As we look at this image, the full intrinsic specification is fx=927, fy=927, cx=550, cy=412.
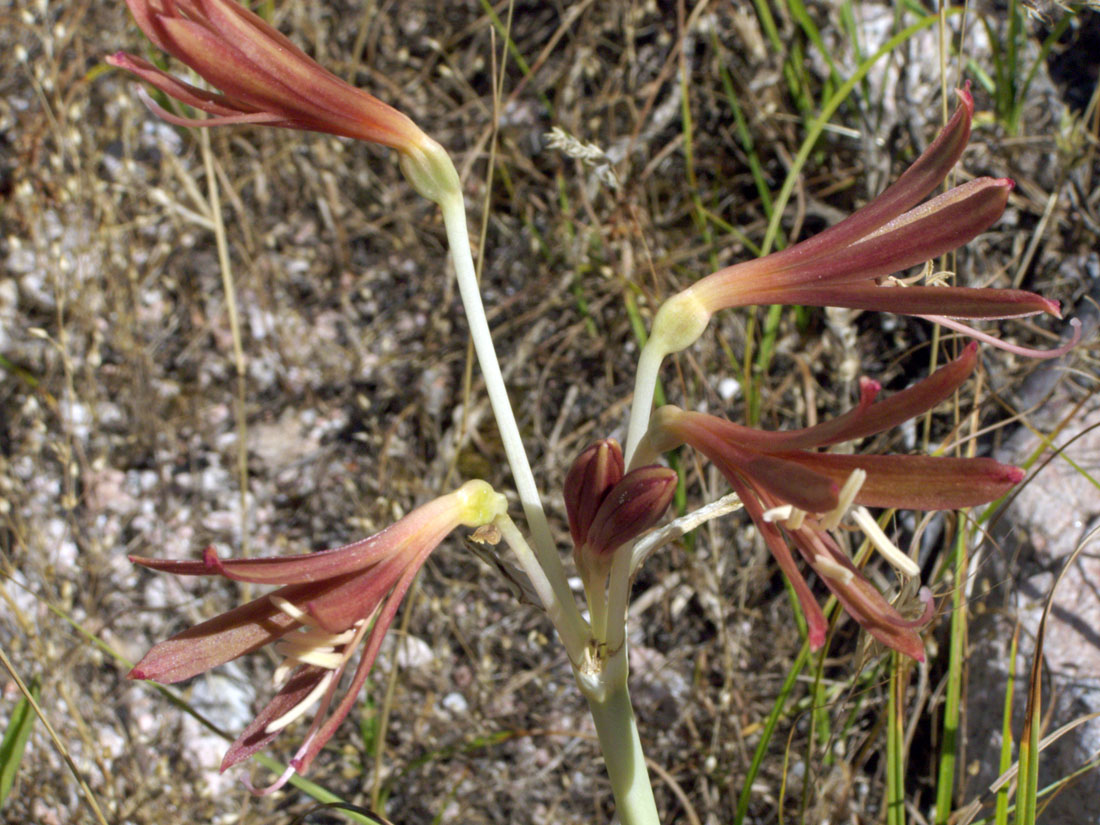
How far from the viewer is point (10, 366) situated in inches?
117

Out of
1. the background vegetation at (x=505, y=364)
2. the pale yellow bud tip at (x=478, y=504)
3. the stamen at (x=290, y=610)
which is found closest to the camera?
the stamen at (x=290, y=610)

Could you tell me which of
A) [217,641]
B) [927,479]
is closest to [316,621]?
[217,641]

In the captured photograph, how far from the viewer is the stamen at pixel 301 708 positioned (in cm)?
110

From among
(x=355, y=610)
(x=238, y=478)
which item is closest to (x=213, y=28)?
(x=355, y=610)

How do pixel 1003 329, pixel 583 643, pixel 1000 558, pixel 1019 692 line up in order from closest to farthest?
1. pixel 583 643
2. pixel 1019 692
3. pixel 1000 558
4. pixel 1003 329

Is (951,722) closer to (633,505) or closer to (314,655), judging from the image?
(633,505)

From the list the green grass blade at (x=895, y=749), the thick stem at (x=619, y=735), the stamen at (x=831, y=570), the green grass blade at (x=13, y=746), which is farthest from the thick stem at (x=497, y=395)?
the green grass blade at (x=13, y=746)

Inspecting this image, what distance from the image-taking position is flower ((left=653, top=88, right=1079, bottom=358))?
1.11m

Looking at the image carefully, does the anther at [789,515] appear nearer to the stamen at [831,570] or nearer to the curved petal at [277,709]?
the stamen at [831,570]

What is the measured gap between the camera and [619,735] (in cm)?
129

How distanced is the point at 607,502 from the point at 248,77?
0.69 m

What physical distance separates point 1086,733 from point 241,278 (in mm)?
2683

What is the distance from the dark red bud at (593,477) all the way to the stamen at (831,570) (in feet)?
0.88

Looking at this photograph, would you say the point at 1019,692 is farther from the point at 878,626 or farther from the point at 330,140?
the point at 330,140
